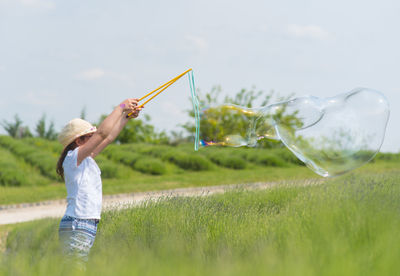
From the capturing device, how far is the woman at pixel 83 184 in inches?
146

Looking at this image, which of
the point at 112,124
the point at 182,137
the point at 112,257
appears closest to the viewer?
the point at 112,257

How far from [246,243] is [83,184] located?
149cm

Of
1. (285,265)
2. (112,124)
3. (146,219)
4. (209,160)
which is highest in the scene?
(112,124)

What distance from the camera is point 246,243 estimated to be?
3936 millimetres

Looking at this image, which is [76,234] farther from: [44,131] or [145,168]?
[44,131]

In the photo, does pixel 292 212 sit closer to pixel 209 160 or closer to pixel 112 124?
pixel 112 124

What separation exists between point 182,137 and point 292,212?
22.8 metres

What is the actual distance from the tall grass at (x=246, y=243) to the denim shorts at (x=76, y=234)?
0.14m

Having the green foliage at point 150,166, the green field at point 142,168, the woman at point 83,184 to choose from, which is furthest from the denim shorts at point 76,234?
the green foliage at point 150,166

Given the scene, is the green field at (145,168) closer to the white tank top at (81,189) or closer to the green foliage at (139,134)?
the green foliage at (139,134)

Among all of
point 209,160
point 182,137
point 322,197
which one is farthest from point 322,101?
point 182,137

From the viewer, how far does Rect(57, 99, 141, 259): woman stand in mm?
3707

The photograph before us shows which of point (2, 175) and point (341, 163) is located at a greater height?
point (341, 163)

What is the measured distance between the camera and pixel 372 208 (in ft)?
13.5
